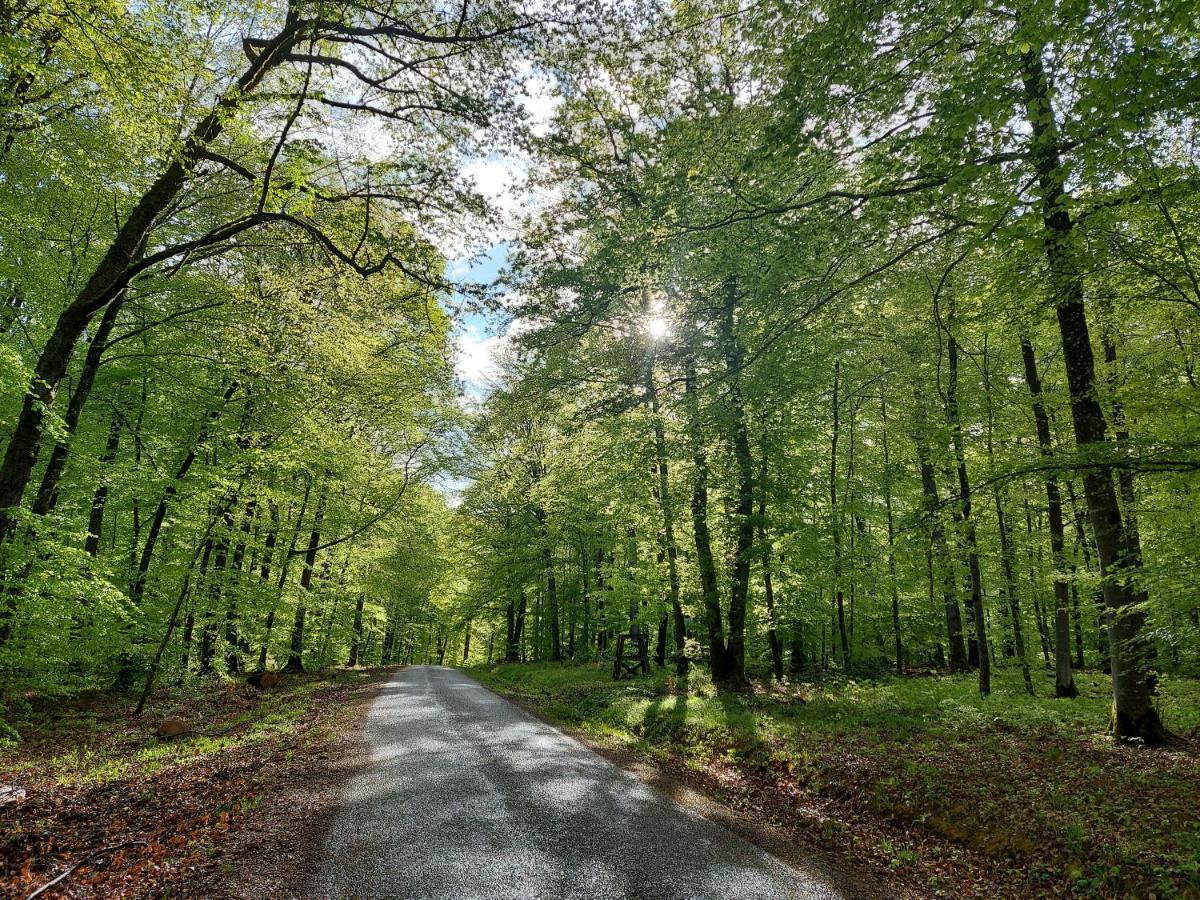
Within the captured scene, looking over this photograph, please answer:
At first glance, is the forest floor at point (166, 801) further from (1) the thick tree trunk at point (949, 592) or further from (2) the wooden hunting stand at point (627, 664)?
(1) the thick tree trunk at point (949, 592)

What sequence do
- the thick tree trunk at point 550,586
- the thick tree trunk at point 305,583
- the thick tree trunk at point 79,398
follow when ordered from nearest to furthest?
the thick tree trunk at point 79,398 → the thick tree trunk at point 305,583 → the thick tree trunk at point 550,586

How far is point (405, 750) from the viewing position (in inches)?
346

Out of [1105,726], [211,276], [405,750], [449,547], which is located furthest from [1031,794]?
[449,547]

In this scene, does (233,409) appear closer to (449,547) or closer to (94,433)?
(94,433)

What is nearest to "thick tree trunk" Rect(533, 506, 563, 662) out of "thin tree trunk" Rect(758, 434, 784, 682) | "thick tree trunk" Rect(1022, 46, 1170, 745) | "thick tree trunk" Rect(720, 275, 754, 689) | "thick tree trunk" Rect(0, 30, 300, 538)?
"thin tree trunk" Rect(758, 434, 784, 682)

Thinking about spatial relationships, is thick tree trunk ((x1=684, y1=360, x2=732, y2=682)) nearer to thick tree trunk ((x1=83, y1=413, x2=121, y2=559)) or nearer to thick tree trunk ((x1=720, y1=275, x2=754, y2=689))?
thick tree trunk ((x1=720, y1=275, x2=754, y2=689))

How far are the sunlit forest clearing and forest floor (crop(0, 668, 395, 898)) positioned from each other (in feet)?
0.25

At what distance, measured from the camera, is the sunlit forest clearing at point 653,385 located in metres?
5.54

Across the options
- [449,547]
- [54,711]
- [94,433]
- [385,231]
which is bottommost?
[54,711]

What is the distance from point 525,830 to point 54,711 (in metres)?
13.0

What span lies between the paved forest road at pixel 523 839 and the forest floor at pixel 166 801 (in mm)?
569

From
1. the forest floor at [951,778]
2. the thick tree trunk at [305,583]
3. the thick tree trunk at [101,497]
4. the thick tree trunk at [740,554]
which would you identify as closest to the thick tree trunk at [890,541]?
the forest floor at [951,778]

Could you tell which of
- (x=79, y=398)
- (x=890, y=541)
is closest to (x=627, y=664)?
(x=890, y=541)

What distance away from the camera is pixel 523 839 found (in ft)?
18.0
